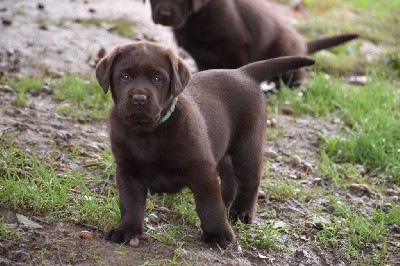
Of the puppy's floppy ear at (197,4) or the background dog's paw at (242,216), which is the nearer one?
the background dog's paw at (242,216)

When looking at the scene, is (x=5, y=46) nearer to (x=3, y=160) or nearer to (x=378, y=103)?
(x=3, y=160)

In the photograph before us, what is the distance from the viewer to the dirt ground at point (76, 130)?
4082mm

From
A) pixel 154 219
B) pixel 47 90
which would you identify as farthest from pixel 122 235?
pixel 47 90

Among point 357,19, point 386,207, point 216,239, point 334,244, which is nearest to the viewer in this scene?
point 216,239

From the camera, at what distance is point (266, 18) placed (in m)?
7.77

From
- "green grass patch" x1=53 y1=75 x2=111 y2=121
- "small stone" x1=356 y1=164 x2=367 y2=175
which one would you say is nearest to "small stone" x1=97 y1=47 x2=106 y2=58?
"green grass patch" x1=53 y1=75 x2=111 y2=121

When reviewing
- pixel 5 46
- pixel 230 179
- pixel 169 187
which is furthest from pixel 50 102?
pixel 169 187

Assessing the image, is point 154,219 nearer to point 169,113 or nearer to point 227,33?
point 169,113

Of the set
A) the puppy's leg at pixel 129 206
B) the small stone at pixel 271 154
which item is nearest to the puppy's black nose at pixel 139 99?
the puppy's leg at pixel 129 206

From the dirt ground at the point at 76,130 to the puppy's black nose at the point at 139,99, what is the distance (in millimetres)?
772

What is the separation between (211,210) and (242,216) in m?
0.57

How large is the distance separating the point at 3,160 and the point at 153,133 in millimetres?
1307

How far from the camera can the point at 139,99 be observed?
3889 mm

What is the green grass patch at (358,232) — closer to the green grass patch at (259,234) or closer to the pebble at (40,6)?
the green grass patch at (259,234)
